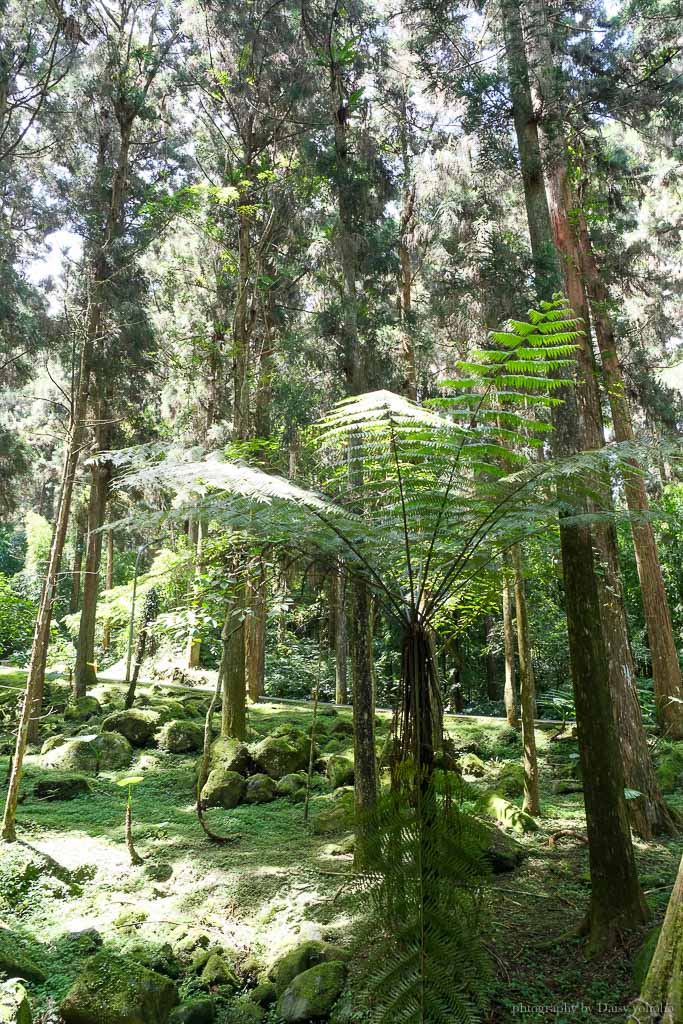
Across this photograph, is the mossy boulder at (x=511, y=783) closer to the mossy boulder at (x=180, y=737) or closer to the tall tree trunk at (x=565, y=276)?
the tall tree trunk at (x=565, y=276)

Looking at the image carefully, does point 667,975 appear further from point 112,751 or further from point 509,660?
point 112,751

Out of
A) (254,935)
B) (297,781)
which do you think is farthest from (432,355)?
(254,935)

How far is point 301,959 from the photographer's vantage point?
11.7 feet

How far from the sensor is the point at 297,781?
25.2ft

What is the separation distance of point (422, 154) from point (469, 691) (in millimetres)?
12678

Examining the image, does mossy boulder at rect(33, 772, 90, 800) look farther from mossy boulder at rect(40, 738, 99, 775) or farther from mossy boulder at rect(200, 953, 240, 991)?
mossy boulder at rect(200, 953, 240, 991)

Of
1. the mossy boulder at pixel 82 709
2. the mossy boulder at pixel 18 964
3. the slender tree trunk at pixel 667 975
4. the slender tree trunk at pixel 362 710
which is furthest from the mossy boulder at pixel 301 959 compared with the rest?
the mossy boulder at pixel 82 709

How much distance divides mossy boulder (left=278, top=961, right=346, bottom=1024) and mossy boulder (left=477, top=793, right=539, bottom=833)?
2653 millimetres

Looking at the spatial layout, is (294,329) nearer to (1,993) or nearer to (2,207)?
(2,207)

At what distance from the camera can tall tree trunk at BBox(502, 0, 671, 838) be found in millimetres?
4547

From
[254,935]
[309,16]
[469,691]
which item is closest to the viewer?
[254,935]

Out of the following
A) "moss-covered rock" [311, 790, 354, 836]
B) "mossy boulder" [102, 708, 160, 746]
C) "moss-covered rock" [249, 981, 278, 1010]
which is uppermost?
"mossy boulder" [102, 708, 160, 746]

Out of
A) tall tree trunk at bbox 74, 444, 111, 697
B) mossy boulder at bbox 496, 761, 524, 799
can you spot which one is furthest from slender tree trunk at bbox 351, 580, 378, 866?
tall tree trunk at bbox 74, 444, 111, 697

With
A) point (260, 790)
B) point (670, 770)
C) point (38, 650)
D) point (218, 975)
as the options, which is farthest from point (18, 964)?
point (670, 770)
